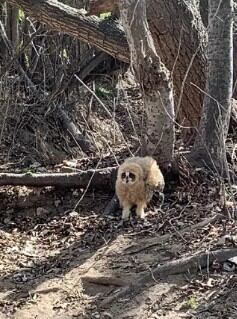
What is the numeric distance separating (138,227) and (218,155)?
3.94 feet

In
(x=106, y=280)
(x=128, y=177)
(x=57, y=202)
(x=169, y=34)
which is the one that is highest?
(x=169, y=34)

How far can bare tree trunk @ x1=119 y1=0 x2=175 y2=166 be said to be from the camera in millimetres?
6125

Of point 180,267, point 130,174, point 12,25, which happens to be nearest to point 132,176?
point 130,174

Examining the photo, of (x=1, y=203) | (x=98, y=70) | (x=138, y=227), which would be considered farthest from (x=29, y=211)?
(x=98, y=70)

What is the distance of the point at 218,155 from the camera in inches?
260

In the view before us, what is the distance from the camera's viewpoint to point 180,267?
16.2 ft

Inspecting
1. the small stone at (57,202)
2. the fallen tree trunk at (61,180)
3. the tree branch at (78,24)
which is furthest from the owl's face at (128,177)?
the tree branch at (78,24)

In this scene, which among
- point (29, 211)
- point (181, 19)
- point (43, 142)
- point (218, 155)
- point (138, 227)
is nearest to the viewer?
point (138, 227)

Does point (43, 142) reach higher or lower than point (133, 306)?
higher

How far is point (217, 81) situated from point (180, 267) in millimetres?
2311

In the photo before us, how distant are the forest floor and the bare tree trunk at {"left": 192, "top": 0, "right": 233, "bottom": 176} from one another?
0.31 meters

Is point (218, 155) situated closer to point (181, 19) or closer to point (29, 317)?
point (181, 19)

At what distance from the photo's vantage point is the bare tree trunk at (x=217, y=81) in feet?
21.0

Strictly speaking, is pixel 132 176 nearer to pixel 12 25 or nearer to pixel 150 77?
pixel 150 77
